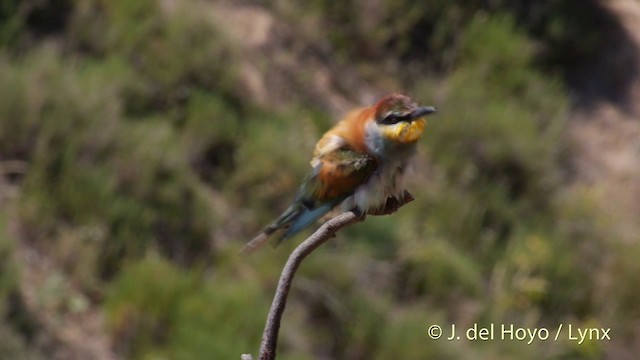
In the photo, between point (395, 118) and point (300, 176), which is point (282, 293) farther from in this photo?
point (300, 176)

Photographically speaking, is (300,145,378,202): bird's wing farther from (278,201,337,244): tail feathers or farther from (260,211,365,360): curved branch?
(260,211,365,360): curved branch

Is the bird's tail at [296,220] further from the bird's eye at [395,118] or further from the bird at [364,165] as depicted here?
the bird's eye at [395,118]

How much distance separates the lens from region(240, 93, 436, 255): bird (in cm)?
250

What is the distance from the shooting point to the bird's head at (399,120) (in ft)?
8.23

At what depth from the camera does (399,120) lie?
99.8 inches

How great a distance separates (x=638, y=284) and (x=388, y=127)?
5241mm

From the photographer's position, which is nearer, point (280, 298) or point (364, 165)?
point (280, 298)

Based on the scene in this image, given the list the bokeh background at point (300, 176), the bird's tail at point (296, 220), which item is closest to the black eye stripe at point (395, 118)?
the bird's tail at point (296, 220)

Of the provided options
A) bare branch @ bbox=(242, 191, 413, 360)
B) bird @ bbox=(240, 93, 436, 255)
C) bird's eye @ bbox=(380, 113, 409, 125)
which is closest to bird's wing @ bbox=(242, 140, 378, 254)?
bird @ bbox=(240, 93, 436, 255)

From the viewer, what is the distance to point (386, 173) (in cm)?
253

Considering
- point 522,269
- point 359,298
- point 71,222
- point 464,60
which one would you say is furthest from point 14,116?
point 464,60

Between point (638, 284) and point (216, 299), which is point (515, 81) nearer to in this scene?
point (638, 284)

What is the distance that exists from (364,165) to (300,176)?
3.50 meters

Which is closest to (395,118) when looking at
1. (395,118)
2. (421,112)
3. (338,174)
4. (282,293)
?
(395,118)
